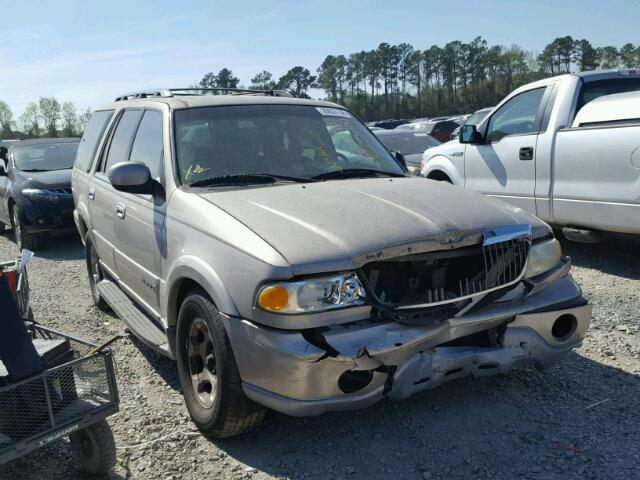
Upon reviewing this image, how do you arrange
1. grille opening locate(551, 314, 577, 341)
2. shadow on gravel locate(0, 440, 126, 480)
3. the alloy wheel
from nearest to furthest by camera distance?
shadow on gravel locate(0, 440, 126, 480) → the alloy wheel → grille opening locate(551, 314, 577, 341)

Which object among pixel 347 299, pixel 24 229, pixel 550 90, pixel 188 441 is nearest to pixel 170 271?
pixel 188 441

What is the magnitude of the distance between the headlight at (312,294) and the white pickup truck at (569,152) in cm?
378

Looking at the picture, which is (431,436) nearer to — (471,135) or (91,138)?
(91,138)

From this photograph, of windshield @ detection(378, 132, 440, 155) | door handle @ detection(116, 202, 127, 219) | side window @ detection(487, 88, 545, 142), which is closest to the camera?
door handle @ detection(116, 202, 127, 219)

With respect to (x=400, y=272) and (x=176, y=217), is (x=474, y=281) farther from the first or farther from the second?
(x=176, y=217)

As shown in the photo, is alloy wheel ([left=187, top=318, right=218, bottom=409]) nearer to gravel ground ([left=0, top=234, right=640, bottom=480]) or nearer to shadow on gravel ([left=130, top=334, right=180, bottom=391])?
gravel ground ([left=0, top=234, right=640, bottom=480])

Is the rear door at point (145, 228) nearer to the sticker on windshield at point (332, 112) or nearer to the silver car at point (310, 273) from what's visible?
the silver car at point (310, 273)

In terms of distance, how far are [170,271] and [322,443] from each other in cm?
127

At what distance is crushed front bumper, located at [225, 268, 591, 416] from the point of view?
2.70 meters

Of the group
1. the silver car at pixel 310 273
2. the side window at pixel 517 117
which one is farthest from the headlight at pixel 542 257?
the side window at pixel 517 117

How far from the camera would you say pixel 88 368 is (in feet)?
9.52

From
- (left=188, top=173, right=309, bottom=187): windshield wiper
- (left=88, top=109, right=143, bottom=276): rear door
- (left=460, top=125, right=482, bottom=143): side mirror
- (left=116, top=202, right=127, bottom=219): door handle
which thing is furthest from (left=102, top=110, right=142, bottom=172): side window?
(left=460, top=125, right=482, bottom=143): side mirror

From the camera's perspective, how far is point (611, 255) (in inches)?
258

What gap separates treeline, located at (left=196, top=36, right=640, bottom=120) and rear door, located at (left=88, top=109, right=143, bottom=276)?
72.3m
